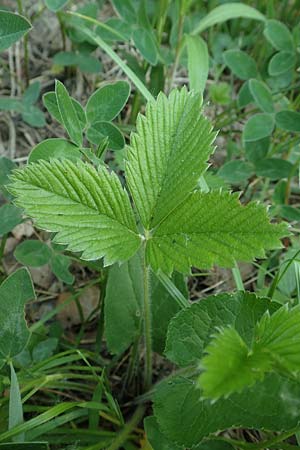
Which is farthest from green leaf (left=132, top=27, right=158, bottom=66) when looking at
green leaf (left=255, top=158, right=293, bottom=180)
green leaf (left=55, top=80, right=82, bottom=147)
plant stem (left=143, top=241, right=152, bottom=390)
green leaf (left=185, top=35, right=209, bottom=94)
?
plant stem (left=143, top=241, right=152, bottom=390)

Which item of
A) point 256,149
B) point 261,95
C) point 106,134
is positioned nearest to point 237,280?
point 106,134

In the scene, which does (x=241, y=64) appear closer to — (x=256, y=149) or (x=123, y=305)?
(x=256, y=149)

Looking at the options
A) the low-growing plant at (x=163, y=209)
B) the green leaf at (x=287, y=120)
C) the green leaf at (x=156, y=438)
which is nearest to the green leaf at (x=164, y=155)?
the low-growing plant at (x=163, y=209)

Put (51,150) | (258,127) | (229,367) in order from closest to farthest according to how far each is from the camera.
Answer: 1. (229,367)
2. (51,150)
3. (258,127)

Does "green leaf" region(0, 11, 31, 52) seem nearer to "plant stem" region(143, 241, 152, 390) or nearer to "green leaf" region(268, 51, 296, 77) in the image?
"plant stem" region(143, 241, 152, 390)

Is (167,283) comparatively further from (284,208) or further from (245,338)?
(284,208)

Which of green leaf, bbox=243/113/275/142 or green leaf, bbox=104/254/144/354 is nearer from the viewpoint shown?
green leaf, bbox=104/254/144/354
